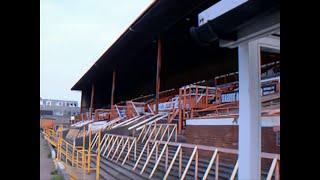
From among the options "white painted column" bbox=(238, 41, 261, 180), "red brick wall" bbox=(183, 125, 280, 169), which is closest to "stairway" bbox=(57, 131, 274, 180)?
"red brick wall" bbox=(183, 125, 280, 169)

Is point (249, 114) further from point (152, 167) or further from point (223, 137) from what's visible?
point (152, 167)

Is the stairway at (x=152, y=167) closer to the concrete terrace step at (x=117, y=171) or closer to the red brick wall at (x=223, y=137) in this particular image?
the concrete terrace step at (x=117, y=171)

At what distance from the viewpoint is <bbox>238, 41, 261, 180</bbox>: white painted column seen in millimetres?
2502

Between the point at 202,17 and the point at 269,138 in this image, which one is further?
the point at 269,138

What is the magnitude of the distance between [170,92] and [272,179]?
1992 centimetres

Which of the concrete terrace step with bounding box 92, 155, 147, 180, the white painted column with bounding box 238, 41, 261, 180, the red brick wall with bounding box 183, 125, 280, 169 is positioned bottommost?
the concrete terrace step with bounding box 92, 155, 147, 180

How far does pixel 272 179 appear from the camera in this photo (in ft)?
17.5

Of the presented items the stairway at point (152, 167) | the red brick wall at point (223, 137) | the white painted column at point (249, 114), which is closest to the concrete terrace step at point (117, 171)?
the stairway at point (152, 167)

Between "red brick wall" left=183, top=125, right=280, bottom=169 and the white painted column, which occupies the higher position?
the white painted column

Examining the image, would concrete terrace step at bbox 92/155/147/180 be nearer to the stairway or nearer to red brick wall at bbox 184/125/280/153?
the stairway

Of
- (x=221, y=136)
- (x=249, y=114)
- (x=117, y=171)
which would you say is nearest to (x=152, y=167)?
(x=117, y=171)

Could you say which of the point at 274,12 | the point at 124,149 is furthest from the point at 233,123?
the point at 274,12

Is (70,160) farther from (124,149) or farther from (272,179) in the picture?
(272,179)
